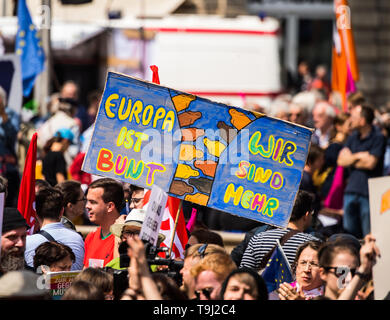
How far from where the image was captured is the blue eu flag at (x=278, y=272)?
6.57m

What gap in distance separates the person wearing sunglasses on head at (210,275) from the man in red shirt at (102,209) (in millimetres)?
1687

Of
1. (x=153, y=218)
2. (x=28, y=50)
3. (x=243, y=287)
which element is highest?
(x=28, y=50)

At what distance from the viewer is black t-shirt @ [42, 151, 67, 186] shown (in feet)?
34.3

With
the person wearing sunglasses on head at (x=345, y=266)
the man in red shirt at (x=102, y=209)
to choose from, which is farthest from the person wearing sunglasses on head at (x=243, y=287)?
the man in red shirt at (x=102, y=209)

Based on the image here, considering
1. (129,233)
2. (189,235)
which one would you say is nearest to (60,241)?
(129,233)

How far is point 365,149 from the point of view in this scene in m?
10.8

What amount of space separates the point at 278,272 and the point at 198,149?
101 centimetres

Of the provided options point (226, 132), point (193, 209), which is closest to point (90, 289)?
point (226, 132)

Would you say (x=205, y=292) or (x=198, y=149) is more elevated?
(x=198, y=149)

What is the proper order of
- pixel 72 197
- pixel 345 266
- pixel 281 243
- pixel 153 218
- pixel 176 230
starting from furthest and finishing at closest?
pixel 72 197
pixel 176 230
pixel 281 243
pixel 153 218
pixel 345 266

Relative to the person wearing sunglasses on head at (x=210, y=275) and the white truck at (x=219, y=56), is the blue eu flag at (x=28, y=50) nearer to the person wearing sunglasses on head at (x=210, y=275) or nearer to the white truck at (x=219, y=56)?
the white truck at (x=219, y=56)

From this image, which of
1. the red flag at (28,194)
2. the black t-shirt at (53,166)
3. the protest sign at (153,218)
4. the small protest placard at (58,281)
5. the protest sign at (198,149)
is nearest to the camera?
the protest sign at (153,218)

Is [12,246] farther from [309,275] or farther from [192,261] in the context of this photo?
[309,275]

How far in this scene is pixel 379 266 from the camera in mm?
5645
